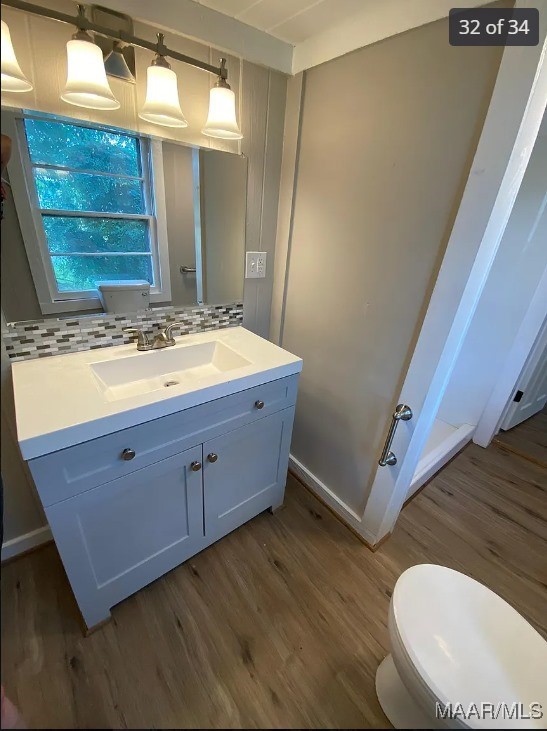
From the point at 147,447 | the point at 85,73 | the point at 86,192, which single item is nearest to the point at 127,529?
the point at 147,447

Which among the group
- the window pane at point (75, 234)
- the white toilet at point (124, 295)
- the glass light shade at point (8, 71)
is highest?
the glass light shade at point (8, 71)

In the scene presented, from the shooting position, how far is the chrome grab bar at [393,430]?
122cm

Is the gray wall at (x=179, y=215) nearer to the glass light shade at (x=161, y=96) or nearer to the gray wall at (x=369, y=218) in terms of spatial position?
the glass light shade at (x=161, y=96)

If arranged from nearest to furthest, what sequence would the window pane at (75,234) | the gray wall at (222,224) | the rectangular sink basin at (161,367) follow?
1. the window pane at (75,234)
2. the rectangular sink basin at (161,367)
3. the gray wall at (222,224)

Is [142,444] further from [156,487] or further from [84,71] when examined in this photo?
[84,71]

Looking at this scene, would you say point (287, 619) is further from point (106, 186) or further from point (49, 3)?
point (49, 3)

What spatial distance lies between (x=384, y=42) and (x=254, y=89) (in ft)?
1.71

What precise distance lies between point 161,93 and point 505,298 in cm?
210

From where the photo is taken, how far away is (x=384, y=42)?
108 cm

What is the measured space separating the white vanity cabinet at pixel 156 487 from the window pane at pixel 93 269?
44 cm

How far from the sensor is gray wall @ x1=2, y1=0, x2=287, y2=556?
94cm

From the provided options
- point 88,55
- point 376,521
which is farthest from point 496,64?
point 376,521

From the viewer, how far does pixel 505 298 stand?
6.57ft

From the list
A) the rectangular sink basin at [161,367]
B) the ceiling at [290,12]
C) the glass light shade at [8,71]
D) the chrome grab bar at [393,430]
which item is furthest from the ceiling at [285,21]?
the chrome grab bar at [393,430]
